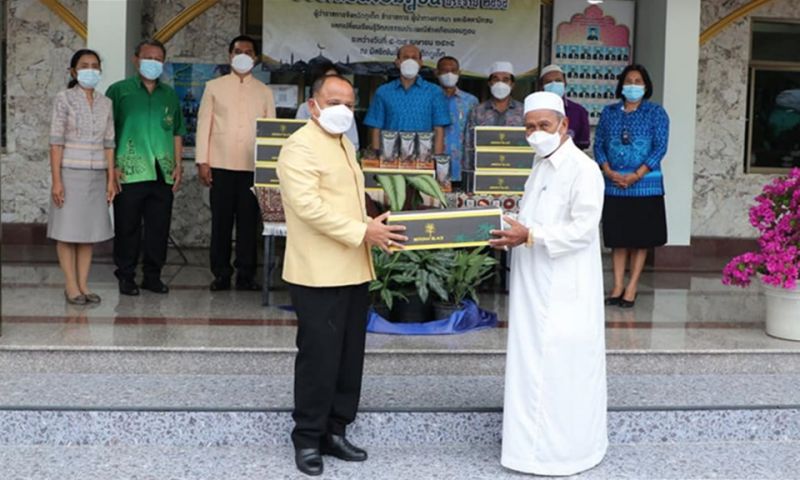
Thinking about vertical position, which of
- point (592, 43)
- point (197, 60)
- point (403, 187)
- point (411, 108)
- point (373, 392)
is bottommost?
point (373, 392)

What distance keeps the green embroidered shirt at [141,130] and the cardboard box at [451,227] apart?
10.7 feet

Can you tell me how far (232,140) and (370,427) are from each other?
3027 mm

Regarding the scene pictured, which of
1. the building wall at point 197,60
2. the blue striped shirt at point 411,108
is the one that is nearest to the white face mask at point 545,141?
the blue striped shirt at point 411,108

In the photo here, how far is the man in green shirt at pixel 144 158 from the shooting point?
22.6 feet

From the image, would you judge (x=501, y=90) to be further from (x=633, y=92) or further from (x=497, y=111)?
(x=633, y=92)

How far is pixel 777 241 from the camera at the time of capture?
6199 millimetres

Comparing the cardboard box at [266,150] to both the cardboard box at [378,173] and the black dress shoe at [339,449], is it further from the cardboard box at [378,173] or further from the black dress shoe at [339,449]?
the black dress shoe at [339,449]

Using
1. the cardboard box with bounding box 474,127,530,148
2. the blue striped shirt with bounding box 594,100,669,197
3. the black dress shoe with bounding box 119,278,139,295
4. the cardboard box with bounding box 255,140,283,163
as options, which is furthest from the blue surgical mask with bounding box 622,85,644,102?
the black dress shoe with bounding box 119,278,139,295

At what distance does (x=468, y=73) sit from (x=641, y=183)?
9.99ft

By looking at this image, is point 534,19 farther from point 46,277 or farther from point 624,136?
point 46,277

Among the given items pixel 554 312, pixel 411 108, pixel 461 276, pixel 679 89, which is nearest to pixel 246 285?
pixel 411 108

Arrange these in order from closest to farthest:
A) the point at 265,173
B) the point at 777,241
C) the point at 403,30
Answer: the point at 777,241
the point at 265,173
the point at 403,30

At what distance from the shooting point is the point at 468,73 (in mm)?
9656

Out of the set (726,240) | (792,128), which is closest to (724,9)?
(792,128)
